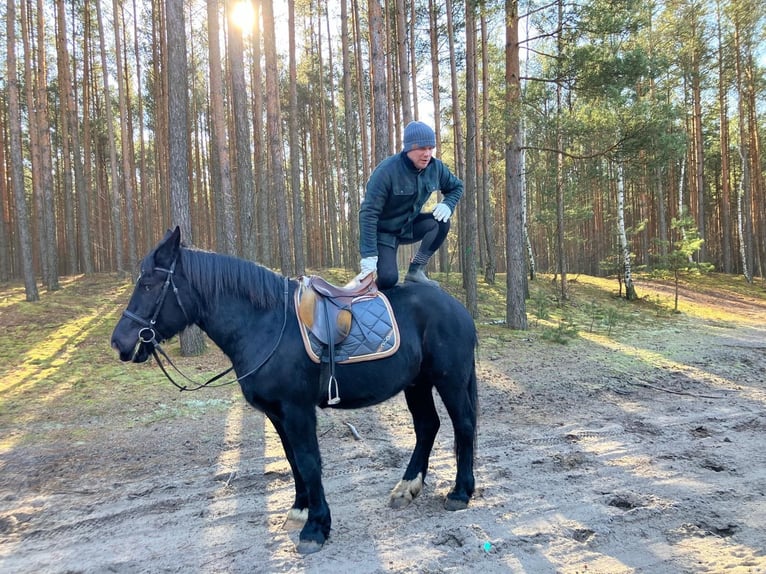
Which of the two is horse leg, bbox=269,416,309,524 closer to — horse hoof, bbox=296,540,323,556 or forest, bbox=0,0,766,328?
horse hoof, bbox=296,540,323,556

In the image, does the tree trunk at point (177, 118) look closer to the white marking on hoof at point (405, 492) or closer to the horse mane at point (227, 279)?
the horse mane at point (227, 279)

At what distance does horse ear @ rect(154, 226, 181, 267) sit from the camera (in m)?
3.15

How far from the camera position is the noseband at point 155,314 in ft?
10.2

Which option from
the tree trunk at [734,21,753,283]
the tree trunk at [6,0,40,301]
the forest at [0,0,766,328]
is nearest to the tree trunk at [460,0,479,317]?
the forest at [0,0,766,328]

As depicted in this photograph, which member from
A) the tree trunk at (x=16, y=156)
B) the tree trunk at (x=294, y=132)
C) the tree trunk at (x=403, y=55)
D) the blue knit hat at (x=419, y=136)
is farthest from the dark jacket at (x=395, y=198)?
the tree trunk at (x=16, y=156)

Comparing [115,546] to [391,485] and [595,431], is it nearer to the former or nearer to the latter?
[391,485]

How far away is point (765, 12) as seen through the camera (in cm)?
2030

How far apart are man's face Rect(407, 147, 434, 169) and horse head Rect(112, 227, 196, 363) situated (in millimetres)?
1855

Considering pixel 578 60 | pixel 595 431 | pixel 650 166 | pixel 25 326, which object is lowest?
pixel 595 431

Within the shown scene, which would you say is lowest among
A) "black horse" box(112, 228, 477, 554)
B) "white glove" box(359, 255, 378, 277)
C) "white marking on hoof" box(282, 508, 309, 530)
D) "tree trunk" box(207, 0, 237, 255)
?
"white marking on hoof" box(282, 508, 309, 530)

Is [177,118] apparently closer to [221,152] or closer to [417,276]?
[221,152]

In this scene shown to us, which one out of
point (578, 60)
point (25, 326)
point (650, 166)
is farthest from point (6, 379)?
point (650, 166)

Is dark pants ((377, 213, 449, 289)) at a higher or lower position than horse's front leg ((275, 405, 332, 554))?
higher

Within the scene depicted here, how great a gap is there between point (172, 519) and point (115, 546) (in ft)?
1.36
